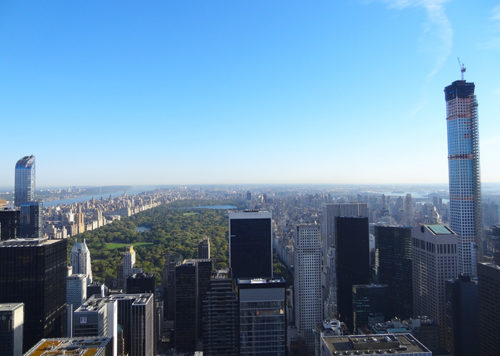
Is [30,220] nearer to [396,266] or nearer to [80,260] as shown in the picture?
[80,260]

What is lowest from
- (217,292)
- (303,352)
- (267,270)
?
(303,352)

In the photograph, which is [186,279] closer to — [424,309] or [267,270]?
[267,270]

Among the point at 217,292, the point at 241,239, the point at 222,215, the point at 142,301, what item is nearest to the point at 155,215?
the point at 222,215

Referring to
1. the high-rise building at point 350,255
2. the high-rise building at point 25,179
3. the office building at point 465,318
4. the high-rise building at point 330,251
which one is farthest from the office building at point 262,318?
the high-rise building at point 25,179

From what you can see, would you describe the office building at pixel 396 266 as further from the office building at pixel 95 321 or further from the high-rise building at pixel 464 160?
the office building at pixel 95 321

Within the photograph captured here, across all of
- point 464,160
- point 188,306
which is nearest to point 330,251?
point 464,160

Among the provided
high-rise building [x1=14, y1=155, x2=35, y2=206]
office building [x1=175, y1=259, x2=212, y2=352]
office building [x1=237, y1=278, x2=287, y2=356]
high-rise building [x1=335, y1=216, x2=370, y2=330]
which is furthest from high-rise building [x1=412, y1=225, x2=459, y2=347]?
high-rise building [x1=14, y1=155, x2=35, y2=206]
